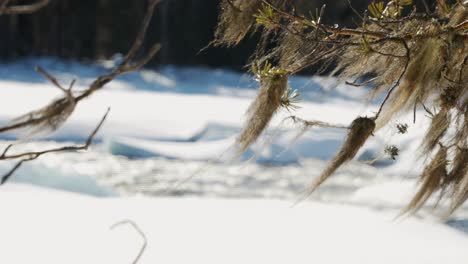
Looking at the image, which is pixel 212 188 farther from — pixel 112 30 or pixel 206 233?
pixel 112 30

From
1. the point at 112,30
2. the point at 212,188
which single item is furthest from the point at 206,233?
the point at 112,30

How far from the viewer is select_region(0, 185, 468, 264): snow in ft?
10.6

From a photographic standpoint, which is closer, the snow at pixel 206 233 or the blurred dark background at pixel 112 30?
the snow at pixel 206 233

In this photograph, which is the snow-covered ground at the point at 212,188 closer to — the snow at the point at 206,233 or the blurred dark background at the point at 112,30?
the snow at the point at 206,233

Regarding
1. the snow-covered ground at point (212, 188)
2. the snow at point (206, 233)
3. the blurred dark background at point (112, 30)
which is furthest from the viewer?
the blurred dark background at point (112, 30)

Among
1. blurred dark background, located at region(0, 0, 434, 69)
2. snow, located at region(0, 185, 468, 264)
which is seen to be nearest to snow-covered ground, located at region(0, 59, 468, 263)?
snow, located at region(0, 185, 468, 264)

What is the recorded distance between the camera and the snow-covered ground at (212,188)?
343 centimetres

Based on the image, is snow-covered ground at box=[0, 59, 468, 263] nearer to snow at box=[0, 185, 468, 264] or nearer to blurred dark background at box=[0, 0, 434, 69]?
snow at box=[0, 185, 468, 264]

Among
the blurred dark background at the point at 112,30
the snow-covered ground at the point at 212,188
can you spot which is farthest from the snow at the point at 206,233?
the blurred dark background at the point at 112,30

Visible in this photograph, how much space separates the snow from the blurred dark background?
1290 cm

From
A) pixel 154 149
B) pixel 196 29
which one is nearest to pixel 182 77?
pixel 196 29

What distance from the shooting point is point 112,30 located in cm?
1742

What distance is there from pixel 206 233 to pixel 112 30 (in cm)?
1413

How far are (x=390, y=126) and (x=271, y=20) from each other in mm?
486
